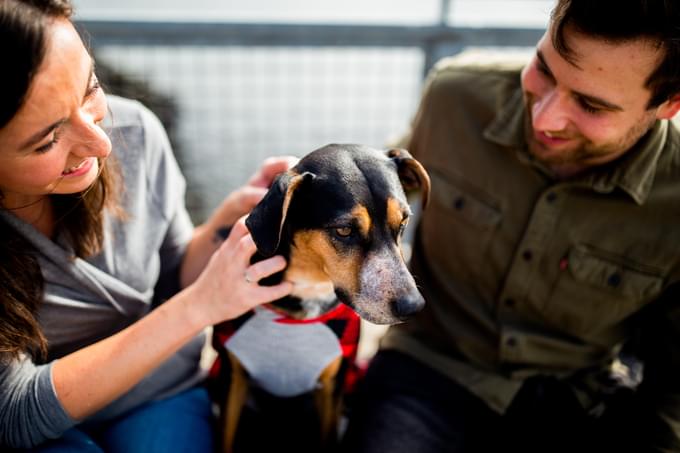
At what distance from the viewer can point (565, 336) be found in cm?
219

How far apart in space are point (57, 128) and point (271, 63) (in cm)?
213

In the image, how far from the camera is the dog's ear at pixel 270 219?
1.60 metres

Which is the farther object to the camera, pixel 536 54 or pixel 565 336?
pixel 565 336

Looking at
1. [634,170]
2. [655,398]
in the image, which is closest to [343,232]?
[634,170]

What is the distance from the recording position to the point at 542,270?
2109 mm

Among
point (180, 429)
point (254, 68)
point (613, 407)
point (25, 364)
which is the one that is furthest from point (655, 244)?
point (254, 68)

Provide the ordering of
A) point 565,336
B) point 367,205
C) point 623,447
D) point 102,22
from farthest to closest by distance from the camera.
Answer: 1. point 102,22
2. point 565,336
3. point 623,447
4. point 367,205

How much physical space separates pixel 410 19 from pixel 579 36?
160 centimetres

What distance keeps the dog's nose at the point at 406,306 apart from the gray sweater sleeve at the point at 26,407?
1013 millimetres

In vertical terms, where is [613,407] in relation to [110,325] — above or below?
below

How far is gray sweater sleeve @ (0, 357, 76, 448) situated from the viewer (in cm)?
162

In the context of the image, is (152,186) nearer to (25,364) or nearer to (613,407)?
(25,364)

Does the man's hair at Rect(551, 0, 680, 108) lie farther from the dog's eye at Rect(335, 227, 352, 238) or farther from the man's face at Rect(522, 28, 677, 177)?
the dog's eye at Rect(335, 227, 352, 238)

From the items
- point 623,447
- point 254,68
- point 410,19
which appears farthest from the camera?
point 254,68
